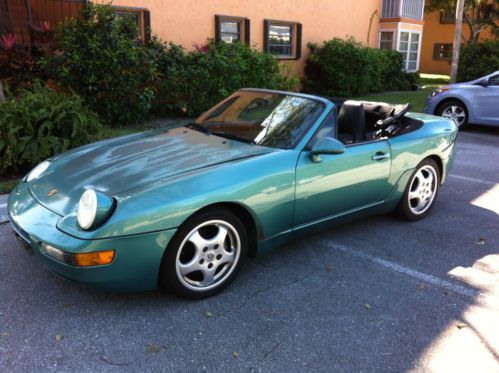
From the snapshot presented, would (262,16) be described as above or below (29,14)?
above

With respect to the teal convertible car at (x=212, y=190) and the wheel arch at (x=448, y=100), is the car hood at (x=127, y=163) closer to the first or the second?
the teal convertible car at (x=212, y=190)

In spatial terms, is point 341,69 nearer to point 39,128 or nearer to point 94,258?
point 39,128

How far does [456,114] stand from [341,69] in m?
5.23

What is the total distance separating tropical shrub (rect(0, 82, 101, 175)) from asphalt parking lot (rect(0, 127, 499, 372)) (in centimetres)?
183

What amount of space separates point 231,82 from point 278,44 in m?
4.70

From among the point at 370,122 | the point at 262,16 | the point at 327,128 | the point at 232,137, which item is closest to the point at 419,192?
the point at 370,122

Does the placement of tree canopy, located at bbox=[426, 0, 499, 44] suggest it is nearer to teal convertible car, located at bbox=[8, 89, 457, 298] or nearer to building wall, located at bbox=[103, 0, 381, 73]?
building wall, located at bbox=[103, 0, 381, 73]

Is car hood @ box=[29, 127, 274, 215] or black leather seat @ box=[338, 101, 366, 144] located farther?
black leather seat @ box=[338, 101, 366, 144]

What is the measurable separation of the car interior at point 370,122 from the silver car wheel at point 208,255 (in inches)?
57.0

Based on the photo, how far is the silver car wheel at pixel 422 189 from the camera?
15.3 ft

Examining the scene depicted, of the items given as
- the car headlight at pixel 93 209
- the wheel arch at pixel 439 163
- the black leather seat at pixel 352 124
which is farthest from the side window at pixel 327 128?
the car headlight at pixel 93 209

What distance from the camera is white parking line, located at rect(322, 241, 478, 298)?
342 cm

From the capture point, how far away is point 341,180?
3.79m

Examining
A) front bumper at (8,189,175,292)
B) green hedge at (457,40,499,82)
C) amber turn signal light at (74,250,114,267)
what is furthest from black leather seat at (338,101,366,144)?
green hedge at (457,40,499,82)
